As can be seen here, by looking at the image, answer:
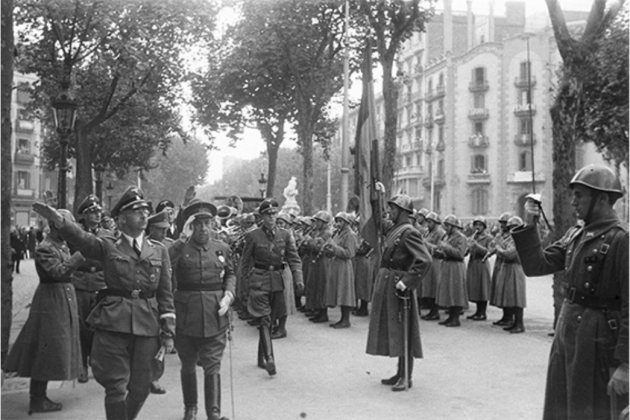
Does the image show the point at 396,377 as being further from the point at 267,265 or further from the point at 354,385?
the point at 267,265

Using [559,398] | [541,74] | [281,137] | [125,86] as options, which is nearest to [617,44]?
[281,137]

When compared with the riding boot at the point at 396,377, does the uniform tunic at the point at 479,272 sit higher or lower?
higher

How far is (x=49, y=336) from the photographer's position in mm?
6867

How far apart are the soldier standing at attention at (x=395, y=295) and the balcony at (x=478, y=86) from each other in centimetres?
6224

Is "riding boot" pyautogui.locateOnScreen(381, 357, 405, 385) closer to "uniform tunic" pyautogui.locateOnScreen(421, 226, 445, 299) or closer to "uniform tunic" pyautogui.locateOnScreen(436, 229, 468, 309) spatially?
"uniform tunic" pyautogui.locateOnScreen(436, 229, 468, 309)

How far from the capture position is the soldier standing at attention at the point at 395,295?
8.02 meters

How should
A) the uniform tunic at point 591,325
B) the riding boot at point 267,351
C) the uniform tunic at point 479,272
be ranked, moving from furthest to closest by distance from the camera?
the uniform tunic at point 479,272 < the riding boot at point 267,351 < the uniform tunic at point 591,325

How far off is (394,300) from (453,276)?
5695 millimetres

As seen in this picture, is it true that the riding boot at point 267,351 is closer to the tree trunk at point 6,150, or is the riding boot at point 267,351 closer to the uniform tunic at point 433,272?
the tree trunk at point 6,150

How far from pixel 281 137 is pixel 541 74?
38243 mm

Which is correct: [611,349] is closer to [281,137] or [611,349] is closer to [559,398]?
[559,398]

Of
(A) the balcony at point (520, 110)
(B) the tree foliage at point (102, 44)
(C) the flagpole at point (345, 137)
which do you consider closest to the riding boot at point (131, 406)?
(B) the tree foliage at point (102, 44)

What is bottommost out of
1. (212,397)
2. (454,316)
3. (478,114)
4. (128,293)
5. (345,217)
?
(454,316)

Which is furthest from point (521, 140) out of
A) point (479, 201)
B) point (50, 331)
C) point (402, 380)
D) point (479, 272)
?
point (50, 331)
